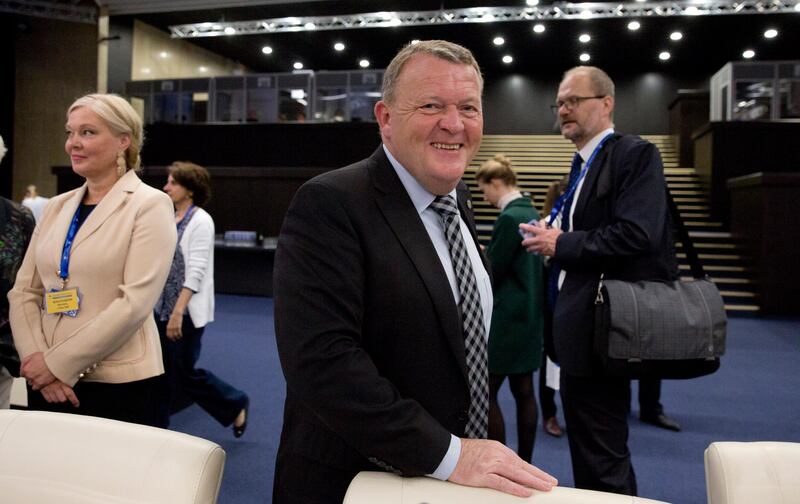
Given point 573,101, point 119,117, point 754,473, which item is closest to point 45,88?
point 119,117

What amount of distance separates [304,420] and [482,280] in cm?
45

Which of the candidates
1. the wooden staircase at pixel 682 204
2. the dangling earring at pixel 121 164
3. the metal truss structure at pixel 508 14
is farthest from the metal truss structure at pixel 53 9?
the dangling earring at pixel 121 164

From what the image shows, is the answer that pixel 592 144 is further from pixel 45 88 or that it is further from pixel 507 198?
pixel 45 88

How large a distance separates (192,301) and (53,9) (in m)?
12.8

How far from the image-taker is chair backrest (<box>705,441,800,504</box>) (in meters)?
1.02

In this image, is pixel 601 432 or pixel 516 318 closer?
pixel 601 432

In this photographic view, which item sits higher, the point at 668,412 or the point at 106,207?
the point at 106,207

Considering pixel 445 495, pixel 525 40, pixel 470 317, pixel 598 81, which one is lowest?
pixel 445 495

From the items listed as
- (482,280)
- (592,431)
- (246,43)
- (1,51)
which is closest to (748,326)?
(592,431)

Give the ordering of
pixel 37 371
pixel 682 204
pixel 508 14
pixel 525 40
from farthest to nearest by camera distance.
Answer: pixel 525 40 → pixel 508 14 → pixel 682 204 → pixel 37 371

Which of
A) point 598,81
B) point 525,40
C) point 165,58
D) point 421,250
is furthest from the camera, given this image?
point 165,58

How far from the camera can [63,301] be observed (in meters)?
1.79

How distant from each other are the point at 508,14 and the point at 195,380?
1157 cm

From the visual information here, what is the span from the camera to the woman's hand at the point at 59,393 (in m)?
1.76
